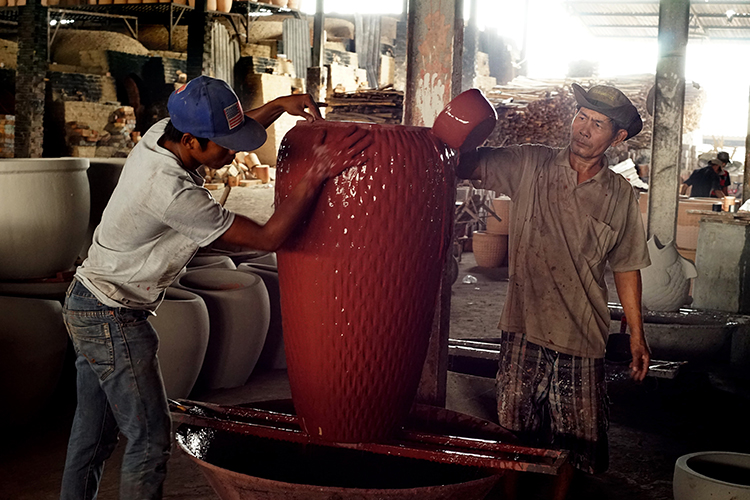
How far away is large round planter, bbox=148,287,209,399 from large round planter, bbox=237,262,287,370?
2.57 ft

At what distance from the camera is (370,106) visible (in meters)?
11.4

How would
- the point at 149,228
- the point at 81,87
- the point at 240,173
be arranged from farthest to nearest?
the point at 240,173 → the point at 81,87 → the point at 149,228

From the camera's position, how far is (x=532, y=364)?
2.47m

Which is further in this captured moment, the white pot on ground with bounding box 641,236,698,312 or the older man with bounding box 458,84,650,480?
the white pot on ground with bounding box 641,236,698,312

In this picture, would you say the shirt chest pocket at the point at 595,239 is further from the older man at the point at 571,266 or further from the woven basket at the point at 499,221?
the woven basket at the point at 499,221

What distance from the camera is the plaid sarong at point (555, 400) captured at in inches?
94.7

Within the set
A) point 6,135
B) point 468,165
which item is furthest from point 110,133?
point 468,165

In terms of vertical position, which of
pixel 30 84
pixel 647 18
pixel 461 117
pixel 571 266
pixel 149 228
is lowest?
pixel 571 266

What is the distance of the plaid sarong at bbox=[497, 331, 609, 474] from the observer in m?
2.41

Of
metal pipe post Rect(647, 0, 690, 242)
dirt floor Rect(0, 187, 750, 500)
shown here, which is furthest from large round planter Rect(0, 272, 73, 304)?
metal pipe post Rect(647, 0, 690, 242)

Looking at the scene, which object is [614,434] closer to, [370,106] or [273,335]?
[273,335]

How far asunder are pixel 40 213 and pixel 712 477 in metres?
3.06

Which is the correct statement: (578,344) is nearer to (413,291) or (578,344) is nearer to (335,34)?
(413,291)

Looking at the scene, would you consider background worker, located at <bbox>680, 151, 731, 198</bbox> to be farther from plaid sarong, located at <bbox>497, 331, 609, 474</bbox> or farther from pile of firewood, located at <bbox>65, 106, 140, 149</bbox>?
pile of firewood, located at <bbox>65, 106, 140, 149</bbox>
